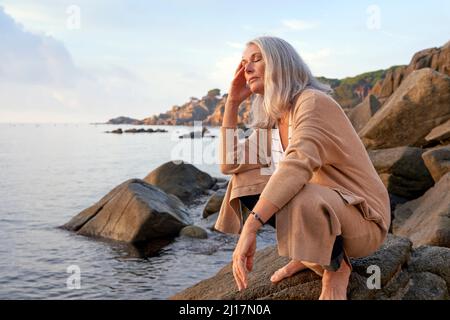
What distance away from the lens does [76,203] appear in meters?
16.0

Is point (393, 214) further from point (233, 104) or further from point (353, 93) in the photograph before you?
point (353, 93)

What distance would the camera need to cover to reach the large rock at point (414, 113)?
11945 millimetres

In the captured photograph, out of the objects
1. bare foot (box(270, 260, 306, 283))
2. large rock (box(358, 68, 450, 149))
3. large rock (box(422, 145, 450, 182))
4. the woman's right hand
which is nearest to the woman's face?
the woman's right hand

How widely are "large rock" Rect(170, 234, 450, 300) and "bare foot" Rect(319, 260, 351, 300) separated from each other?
195mm

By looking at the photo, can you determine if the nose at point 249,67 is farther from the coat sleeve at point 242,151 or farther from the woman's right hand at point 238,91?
the coat sleeve at point 242,151

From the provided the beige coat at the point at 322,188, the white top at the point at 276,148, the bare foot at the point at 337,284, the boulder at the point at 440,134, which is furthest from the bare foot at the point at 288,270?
the boulder at the point at 440,134

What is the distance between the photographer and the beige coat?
311cm

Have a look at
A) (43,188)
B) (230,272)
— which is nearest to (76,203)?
(43,188)

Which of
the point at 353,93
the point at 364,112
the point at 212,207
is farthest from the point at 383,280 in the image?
the point at 353,93

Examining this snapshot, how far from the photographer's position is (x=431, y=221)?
7.26 meters

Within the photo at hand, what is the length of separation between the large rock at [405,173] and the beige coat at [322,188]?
23.8ft

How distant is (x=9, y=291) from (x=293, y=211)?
19.6 ft

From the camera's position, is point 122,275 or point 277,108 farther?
point 122,275
